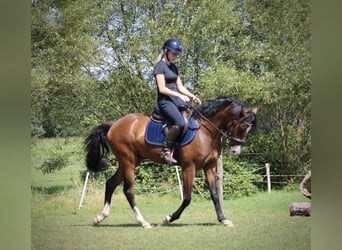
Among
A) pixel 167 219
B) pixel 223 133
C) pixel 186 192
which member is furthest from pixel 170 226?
pixel 223 133

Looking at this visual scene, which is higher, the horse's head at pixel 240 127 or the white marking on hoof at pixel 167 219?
the horse's head at pixel 240 127

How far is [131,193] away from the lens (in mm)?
5430

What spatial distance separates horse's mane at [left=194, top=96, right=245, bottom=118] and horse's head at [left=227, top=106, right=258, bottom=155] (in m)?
0.06

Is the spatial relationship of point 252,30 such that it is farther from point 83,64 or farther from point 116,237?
point 116,237

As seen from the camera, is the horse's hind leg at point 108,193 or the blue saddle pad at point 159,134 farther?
the horse's hind leg at point 108,193

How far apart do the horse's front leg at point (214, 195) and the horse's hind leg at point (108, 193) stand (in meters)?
0.77

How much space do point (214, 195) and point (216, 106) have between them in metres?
0.77

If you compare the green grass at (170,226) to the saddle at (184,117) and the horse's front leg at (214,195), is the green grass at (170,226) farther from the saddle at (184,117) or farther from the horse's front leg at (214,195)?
the saddle at (184,117)

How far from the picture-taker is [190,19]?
→ 18.0ft

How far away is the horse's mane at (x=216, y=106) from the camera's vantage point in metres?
5.39

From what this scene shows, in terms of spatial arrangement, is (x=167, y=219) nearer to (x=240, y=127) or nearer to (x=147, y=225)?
(x=147, y=225)

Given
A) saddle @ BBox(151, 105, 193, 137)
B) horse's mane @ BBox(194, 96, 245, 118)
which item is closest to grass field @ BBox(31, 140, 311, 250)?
saddle @ BBox(151, 105, 193, 137)

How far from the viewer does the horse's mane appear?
17.7 feet

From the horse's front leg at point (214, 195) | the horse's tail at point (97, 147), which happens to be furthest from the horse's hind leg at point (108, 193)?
the horse's front leg at point (214, 195)
